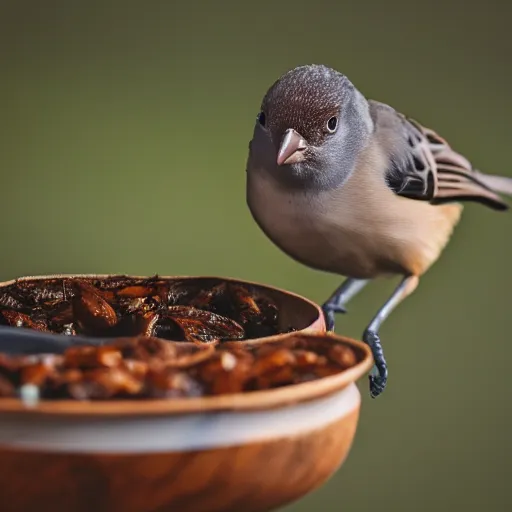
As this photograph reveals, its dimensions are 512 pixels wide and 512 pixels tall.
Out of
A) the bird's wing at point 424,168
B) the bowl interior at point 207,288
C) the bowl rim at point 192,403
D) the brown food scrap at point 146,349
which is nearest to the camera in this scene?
the bowl rim at point 192,403

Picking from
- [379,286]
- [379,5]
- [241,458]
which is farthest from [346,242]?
[379,5]

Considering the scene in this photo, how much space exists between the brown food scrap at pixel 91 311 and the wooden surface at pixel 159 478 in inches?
12.7

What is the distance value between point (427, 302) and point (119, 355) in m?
1.46

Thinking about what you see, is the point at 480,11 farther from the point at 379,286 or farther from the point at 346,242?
the point at 346,242

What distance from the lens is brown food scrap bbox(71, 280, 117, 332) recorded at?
0.83 m

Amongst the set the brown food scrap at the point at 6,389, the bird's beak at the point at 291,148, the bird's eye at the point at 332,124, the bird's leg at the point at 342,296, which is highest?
the bird's eye at the point at 332,124

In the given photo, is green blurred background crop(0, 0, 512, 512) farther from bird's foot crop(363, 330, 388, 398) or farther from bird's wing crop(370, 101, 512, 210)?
bird's foot crop(363, 330, 388, 398)

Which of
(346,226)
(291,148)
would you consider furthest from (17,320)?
(346,226)

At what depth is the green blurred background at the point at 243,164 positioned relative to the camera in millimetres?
1755

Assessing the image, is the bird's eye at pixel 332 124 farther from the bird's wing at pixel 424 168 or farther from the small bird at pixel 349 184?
the bird's wing at pixel 424 168

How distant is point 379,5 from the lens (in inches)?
72.7

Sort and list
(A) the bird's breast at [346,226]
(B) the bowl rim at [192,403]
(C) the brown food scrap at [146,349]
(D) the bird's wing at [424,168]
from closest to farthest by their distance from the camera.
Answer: (B) the bowl rim at [192,403] < (C) the brown food scrap at [146,349] < (A) the bird's breast at [346,226] < (D) the bird's wing at [424,168]

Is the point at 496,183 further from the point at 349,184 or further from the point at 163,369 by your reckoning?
the point at 163,369

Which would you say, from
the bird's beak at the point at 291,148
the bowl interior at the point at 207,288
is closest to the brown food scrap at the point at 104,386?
the bowl interior at the point at 207,288
